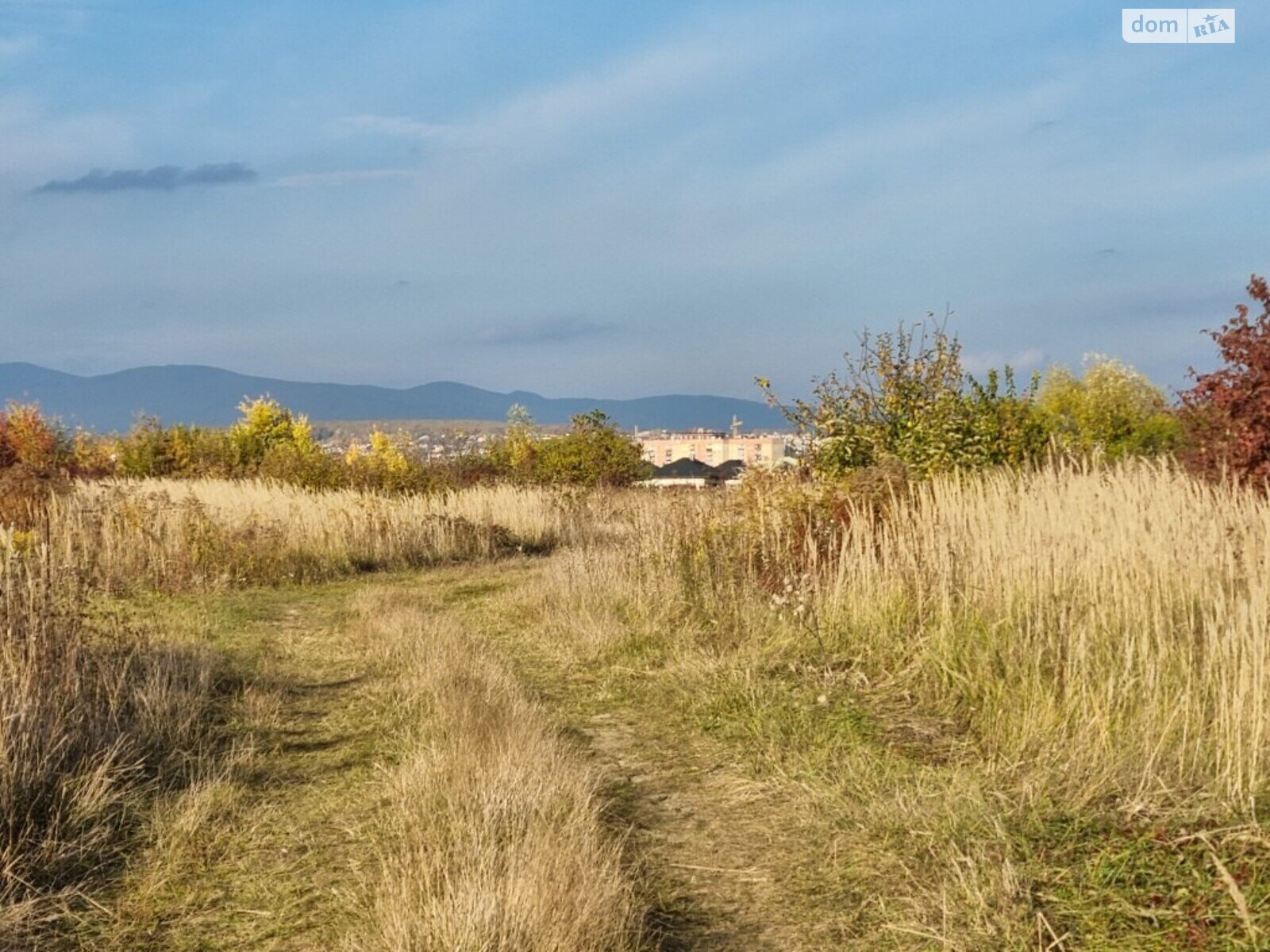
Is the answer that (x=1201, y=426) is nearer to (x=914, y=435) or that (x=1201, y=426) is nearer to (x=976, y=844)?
(x=914, y=435)

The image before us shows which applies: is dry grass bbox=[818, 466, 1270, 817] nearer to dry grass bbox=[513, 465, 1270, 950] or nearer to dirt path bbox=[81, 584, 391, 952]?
dry grass bbox=[513, 465, 1270, 950]

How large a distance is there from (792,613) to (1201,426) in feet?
17.0

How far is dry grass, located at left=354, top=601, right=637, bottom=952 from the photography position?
11.0ft

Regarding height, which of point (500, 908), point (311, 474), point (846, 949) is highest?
point (311, 474)

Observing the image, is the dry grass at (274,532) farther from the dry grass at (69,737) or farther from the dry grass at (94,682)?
the dry grass at (69,737)

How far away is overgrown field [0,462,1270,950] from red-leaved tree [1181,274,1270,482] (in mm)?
2420

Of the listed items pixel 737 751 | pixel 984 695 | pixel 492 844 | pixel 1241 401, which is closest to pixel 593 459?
pixel 1241 401

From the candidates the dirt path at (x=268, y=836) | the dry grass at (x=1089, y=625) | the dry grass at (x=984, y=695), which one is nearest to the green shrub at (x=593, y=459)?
the dry grass at (x=984, y=695)

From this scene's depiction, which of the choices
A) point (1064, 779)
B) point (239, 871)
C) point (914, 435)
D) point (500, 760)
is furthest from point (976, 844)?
point (914, 435)

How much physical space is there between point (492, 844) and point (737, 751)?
6.89ft

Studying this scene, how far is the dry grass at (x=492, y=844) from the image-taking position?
11.0 ft

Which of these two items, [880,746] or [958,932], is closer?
[958,932]

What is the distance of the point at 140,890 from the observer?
4.13 metres

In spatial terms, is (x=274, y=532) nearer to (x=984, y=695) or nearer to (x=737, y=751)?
(x=737, y=751)
